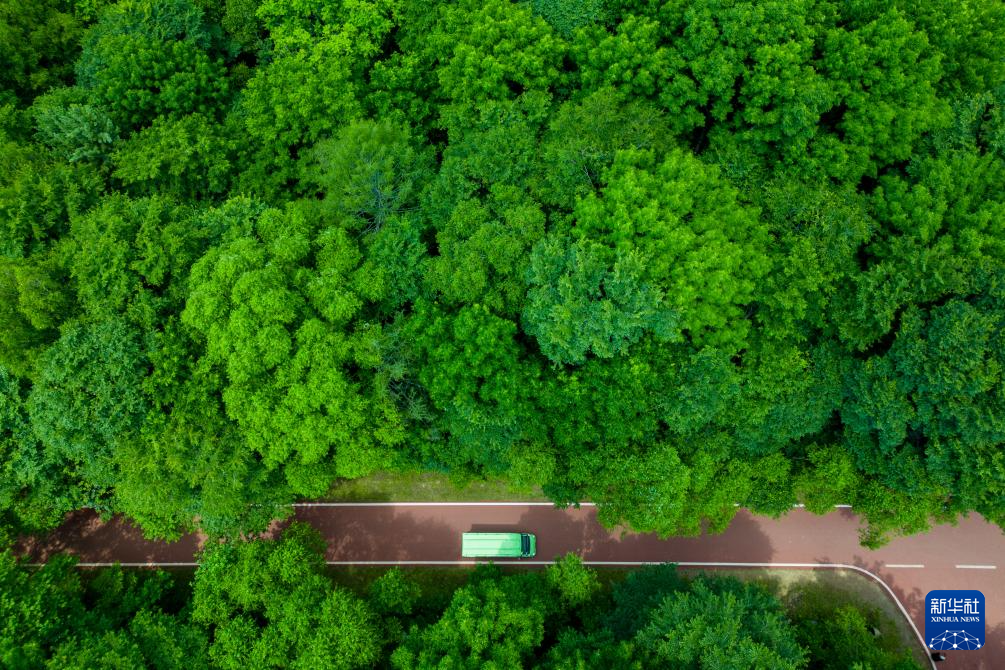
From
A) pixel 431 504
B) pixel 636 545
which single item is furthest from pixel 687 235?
pixel 431 504

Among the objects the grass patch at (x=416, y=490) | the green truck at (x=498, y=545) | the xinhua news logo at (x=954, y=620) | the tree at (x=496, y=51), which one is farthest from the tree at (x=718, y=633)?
the tree at (x=496, y=51)

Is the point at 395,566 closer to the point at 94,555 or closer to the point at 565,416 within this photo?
the point at 565,416

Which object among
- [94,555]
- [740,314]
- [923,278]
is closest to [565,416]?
[740,314]

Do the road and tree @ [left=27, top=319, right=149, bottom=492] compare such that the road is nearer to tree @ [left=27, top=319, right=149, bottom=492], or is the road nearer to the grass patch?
the grass patch

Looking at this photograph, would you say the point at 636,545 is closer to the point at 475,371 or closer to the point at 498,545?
the point at 498,545

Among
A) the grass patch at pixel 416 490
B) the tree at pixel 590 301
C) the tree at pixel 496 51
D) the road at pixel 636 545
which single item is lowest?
the road at pixel 636 545

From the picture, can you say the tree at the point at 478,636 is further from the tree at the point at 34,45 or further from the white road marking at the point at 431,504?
the tree at the point at 34,45
